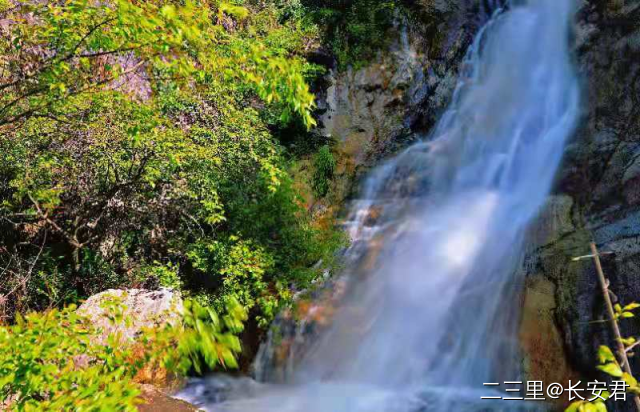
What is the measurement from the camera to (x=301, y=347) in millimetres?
7387

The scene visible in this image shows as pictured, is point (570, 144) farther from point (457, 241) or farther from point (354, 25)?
point (354, 25)

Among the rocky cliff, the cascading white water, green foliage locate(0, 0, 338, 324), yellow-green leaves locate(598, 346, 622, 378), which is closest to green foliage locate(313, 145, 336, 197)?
the rocky cliff

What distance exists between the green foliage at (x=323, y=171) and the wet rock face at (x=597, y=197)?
186 inches

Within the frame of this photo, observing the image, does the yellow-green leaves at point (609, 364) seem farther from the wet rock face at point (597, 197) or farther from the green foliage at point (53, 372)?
the wet rock face at point (597, 197)

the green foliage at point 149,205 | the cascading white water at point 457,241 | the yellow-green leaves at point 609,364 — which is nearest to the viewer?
the yellow-green leaves at point 609,364

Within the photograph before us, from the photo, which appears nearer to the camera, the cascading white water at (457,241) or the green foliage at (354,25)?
the cascading white water at (457,241)

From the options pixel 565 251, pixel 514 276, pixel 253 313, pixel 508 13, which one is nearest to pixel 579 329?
pixel 565 251

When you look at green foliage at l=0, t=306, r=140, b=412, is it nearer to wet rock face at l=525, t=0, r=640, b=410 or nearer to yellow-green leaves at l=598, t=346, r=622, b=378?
yellow-green leaves at l=598, t=346, r=622, b=378

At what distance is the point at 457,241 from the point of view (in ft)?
27.8

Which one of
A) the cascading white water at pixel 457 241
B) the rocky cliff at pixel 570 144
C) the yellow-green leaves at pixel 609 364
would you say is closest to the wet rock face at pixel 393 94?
the rocky cliff at pixel 570 144

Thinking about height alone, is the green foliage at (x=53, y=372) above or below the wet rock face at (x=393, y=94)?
below

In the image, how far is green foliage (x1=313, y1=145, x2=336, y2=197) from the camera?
33.2ft

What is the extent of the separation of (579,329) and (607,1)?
7.93m

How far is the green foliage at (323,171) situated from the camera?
1011cm
